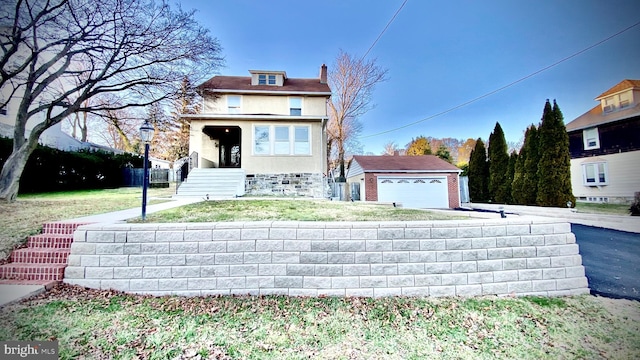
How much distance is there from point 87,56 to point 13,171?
216 cm

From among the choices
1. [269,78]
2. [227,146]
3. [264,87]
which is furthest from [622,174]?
[227,146]

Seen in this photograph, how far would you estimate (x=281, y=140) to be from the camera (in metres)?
9.48

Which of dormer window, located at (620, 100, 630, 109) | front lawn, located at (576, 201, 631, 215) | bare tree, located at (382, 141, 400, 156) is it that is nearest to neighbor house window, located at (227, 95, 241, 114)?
dormer window, located at (620, 100, 630, 109)

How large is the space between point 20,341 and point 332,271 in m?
2.62

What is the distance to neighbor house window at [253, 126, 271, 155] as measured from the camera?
939cm

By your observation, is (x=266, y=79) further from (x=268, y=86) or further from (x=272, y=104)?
(x=272, y=104)

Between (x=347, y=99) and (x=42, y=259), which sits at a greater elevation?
(x=347, y=99)

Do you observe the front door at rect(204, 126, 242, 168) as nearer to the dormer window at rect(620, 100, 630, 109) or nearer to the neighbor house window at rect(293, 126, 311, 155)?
the neighbor house window at rect(293, 126, 311, 155)

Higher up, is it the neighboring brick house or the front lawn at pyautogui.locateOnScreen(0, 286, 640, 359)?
the neighboring brick house

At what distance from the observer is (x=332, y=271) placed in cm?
259

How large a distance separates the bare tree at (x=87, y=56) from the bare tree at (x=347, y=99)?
9.48 m

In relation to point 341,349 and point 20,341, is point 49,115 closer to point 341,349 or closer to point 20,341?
point 20,341

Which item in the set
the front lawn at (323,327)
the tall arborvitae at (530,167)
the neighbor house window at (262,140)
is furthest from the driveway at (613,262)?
the neighbor house window at (262,140)

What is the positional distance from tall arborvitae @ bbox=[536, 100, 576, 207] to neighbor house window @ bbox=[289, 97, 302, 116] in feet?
29.8
